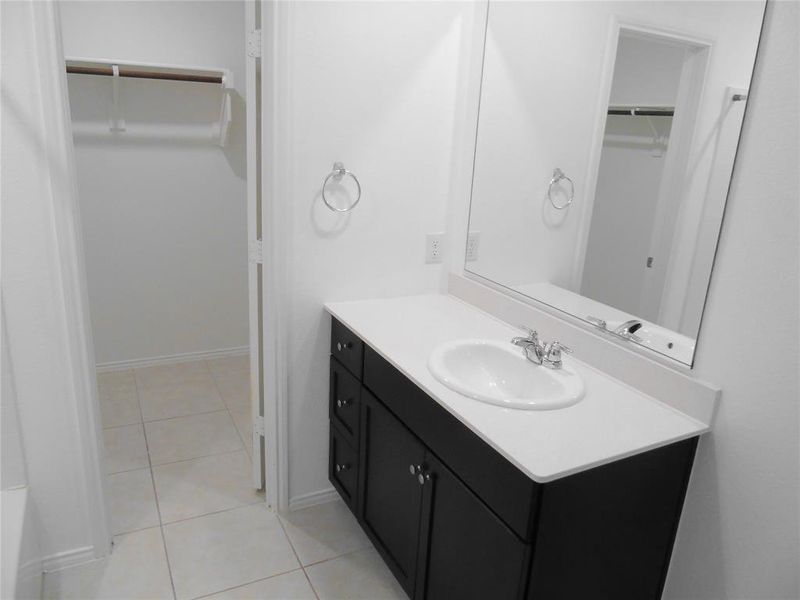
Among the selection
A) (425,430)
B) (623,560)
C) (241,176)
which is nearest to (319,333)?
(425,430)

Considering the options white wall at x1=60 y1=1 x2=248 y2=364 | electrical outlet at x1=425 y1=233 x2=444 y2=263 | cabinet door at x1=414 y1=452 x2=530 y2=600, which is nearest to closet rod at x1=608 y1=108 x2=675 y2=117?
electrical outlet at x1=425 y1=233 x2=444 y2=263

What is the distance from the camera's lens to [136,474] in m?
2.48

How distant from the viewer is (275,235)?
197cm

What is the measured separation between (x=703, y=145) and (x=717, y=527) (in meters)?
0.90

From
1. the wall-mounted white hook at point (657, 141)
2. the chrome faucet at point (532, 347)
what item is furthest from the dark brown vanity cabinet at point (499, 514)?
the wall-mounted white hook at point (657, 141)

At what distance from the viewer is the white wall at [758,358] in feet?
3.90

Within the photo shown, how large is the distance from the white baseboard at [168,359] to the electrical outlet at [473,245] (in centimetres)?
207

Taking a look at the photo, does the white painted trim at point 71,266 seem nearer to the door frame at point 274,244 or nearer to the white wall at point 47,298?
the white wall at point 47,298

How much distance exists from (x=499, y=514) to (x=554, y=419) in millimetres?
252

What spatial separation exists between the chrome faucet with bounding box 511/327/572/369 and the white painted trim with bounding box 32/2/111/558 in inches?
52.5

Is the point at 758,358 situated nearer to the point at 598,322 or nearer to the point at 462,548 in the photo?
the point at 598,322

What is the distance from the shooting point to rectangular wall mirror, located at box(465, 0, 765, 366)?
137cm

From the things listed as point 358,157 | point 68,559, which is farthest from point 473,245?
point 68,559

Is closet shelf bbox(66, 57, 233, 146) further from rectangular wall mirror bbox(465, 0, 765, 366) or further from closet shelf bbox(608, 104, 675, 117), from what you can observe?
closet shelf bbox(608, 104, 675, 117)
